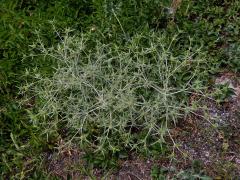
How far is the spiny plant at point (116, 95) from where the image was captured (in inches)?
133

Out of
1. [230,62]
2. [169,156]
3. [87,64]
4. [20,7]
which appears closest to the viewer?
[169,156]

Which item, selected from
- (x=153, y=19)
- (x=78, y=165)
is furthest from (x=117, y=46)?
(x=78, y=165)

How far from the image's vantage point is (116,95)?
11.3 ft

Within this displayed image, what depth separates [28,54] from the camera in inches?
158

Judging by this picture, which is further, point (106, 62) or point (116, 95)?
point (106, 62)

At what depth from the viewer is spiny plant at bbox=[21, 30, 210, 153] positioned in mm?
3381

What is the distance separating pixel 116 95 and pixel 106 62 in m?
0.34

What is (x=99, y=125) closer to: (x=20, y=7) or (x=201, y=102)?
(x=201, y=102)

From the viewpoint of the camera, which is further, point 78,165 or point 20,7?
point 20,7

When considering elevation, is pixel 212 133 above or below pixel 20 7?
below

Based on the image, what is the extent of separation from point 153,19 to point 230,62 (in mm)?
713

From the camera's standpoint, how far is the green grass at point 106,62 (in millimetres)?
3463

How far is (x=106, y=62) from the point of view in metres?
3.68

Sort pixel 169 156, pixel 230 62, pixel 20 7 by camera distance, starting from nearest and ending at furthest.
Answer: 1. pixel 169 156
2. pixel 230 62
3. pixel 20 7
